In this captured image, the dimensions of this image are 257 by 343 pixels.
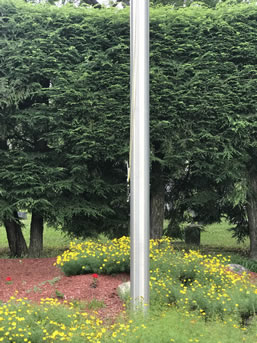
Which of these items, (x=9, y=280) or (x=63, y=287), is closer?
(x=63, y=287)

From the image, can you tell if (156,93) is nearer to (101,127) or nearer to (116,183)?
(101,127)

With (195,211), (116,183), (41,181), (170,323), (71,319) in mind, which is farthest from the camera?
(195,211)

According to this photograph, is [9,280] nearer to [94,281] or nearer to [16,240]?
[94,281]

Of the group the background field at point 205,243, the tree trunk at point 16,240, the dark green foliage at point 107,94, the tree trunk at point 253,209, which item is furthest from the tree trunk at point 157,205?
the tree trunk at point 16,240

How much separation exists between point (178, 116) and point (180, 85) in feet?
1.85

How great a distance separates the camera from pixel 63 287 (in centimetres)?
600

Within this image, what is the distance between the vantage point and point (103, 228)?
30.1 feet

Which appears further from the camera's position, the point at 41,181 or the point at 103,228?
the point at 103,228

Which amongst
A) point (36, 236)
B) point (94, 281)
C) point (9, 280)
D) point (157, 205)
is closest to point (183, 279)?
point (94, 281)

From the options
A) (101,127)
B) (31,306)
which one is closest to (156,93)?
(101,127)

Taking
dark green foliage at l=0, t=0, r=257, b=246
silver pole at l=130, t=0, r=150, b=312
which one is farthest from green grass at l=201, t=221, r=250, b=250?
silver pole at l=130, t=0, r=150, b=312

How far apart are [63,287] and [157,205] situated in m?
3.53

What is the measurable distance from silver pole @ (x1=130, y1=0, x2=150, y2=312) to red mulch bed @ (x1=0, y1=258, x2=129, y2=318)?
2.07ft

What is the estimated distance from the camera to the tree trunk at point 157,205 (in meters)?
9.09
